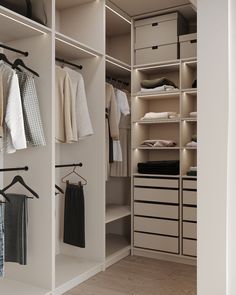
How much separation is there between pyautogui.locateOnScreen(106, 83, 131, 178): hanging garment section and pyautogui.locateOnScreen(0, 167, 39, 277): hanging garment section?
1.04m

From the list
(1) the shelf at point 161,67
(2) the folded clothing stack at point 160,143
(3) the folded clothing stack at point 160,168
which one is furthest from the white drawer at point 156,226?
(1) the shelf at point 161,67

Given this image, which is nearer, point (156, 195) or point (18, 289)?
point (18, 289)

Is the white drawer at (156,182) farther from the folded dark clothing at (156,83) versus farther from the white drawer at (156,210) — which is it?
the folded dark clothing at (156,83)

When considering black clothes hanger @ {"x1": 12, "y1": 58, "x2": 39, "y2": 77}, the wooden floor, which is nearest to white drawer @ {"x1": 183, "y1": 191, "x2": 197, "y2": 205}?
the wooden floor

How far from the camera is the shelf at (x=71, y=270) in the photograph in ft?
8.39

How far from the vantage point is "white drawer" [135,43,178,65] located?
3.31 metres

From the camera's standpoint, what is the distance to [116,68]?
11.2 ft

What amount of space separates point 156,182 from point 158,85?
3.27 ft

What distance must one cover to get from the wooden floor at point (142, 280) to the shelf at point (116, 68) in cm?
198

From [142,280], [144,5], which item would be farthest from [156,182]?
[144,5]

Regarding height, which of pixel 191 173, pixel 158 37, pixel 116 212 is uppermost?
pixel 158 37

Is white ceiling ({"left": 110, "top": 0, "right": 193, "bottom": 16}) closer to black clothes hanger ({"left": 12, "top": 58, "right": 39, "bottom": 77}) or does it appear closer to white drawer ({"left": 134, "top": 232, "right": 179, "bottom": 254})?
black clothes hanger ({"left": 12, "top": 58, "right": 39, "bottom": 77})

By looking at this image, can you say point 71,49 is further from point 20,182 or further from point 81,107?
point 20,182

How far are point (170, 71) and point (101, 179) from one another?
4.82 feet
